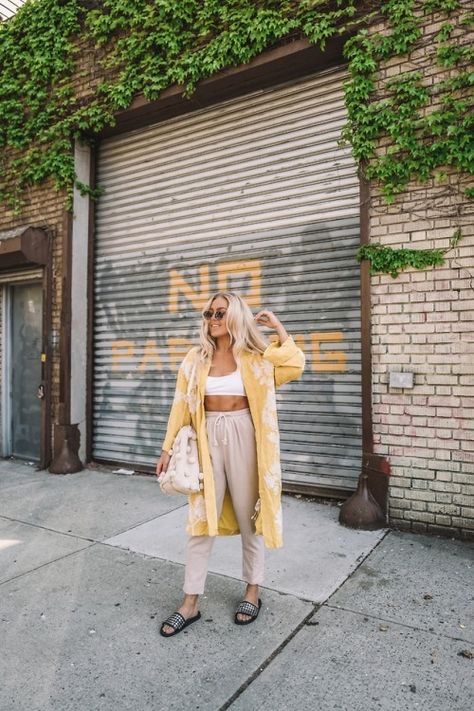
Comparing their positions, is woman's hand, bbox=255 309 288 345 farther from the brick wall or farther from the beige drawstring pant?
the brick wall

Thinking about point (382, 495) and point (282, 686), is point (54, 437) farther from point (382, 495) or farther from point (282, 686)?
point (282, 686)

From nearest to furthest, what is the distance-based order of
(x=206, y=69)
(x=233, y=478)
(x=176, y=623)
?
(x=176, y=623) < (x=233, y=478) < (x=206, y=69)

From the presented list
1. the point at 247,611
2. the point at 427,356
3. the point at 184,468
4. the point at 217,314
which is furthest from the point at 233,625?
the point at 427,356

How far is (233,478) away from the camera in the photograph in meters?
2.96

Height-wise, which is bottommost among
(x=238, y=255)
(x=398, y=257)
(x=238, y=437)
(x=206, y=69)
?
(x=238, y=437)

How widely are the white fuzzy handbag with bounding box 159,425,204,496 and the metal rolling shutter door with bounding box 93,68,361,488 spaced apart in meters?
2.58

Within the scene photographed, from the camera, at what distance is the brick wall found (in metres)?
4.25

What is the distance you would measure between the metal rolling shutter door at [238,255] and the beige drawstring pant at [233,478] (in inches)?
91.7

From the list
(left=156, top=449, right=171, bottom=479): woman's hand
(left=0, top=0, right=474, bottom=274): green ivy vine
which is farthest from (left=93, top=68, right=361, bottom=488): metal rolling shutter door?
(left=156, top=449, right=171, bottom=479): woman's hand

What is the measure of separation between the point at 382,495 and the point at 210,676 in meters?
2.48

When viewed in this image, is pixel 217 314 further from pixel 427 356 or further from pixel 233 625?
pixel 427 356

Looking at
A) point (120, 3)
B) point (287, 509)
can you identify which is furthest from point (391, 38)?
point (287, 509)

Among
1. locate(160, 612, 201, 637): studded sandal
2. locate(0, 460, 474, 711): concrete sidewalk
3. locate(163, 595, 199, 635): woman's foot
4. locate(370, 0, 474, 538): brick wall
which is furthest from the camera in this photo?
locate(370, 0, 474, 538): brick wall

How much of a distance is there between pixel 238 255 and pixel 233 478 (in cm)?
346
